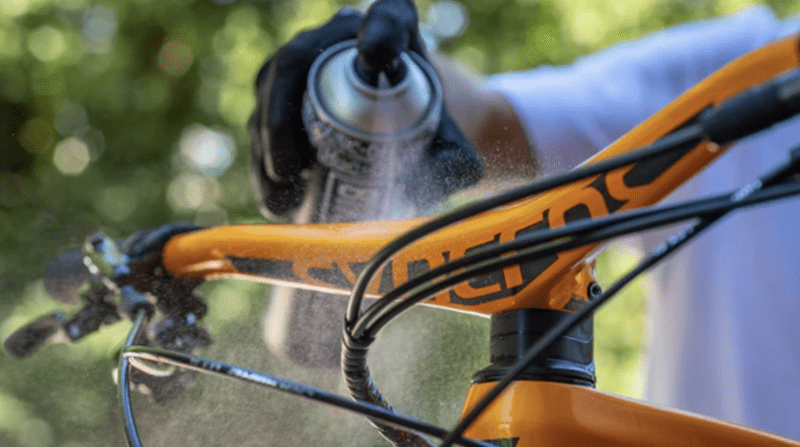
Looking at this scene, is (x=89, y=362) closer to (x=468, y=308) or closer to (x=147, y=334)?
(x=147, y=334)

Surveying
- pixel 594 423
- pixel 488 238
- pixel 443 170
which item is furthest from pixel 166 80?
pixel 594 423

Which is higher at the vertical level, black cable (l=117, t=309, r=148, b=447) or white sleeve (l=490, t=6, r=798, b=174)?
white sleeve (l=490, t=6, r=798, b=174)

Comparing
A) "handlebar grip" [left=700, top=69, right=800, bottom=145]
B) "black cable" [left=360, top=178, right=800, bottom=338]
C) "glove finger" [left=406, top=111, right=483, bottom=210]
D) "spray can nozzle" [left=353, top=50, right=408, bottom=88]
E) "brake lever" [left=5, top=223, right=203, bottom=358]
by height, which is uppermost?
"spray can nozzle" [left=353, top=50, right=408, bottom=88]

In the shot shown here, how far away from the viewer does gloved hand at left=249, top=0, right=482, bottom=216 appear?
60 centimetres

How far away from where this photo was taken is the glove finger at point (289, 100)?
64 cm

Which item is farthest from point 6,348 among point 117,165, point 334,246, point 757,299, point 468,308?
point 117,165

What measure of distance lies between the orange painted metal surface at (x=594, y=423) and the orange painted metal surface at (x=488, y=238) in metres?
0.07

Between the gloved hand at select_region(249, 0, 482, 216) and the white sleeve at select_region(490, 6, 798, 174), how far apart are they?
0.55 ft

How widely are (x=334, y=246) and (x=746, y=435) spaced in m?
0.34

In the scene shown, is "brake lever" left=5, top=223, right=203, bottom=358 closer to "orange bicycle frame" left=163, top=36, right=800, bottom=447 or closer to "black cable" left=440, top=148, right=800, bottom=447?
"orange bicycle frame" left=163, top=36, right=800, bottom=447

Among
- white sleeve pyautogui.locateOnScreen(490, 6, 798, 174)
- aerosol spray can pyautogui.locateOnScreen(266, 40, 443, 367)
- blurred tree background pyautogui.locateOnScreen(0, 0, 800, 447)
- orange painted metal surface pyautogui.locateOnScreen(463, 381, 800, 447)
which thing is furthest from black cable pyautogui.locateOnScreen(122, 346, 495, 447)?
blurred tree background pyautogui.locateOnScreen(0, 0, 800, 447)

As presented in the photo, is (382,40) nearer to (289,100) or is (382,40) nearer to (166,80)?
(289,100)

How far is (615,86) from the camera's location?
0.83 meters

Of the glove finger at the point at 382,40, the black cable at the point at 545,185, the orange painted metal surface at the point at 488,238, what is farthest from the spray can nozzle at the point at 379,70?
the black cable at the point at 545,185
